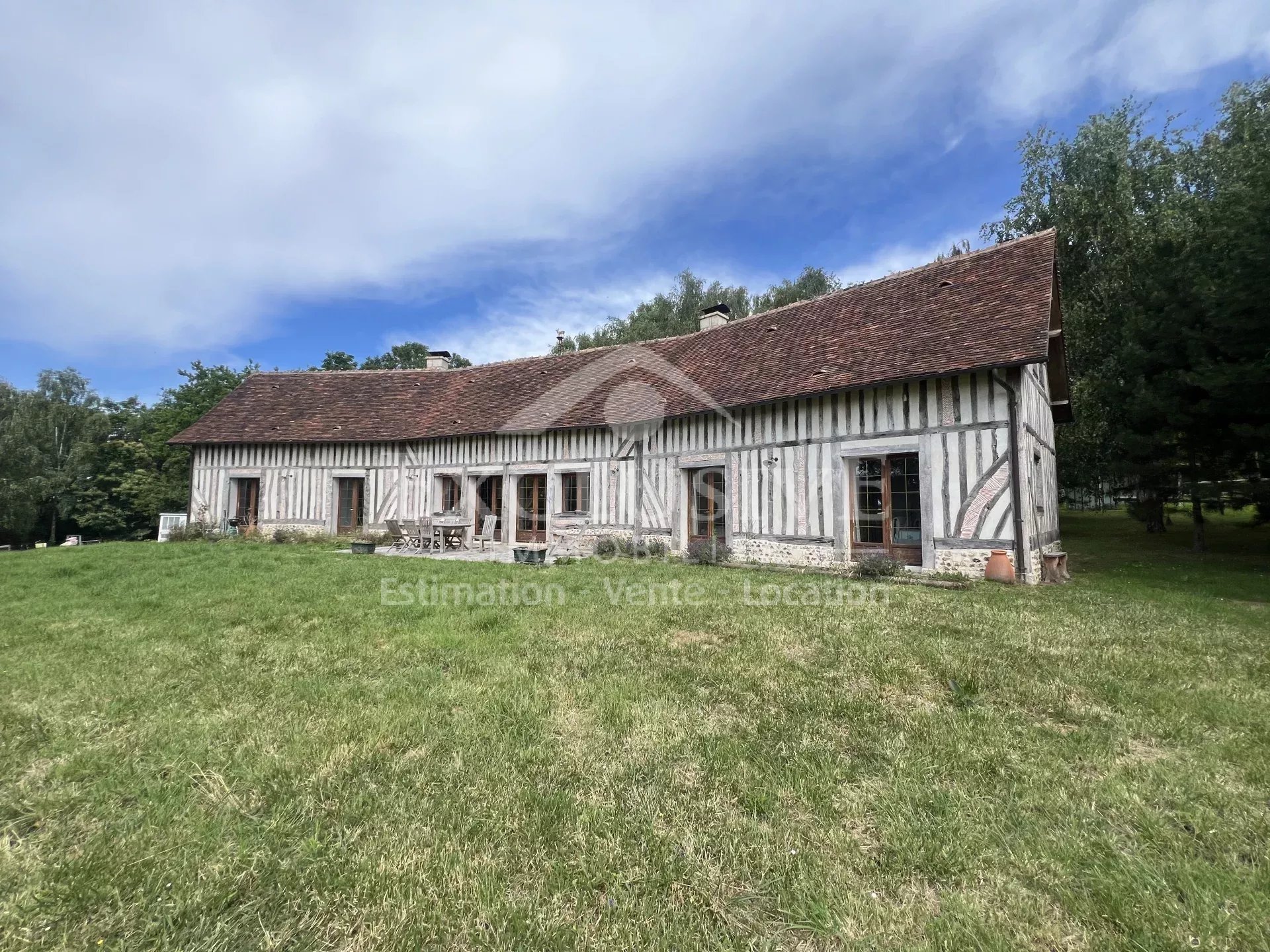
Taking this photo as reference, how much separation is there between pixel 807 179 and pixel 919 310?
658cm

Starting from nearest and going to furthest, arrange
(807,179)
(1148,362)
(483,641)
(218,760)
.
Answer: (218,760), (483,641), (1148,362), (807,179)

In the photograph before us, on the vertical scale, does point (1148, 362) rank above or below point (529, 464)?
above

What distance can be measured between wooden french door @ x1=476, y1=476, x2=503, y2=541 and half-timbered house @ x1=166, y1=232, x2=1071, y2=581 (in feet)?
0.17

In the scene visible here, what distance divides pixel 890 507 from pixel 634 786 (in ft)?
22.4

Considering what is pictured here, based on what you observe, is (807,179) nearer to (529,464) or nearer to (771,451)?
(771,451)

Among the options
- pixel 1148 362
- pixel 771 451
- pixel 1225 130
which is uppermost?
pixel 1225 130

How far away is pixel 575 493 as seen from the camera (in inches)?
469

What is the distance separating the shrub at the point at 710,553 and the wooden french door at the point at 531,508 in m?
4.18

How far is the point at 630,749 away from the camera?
239 cm

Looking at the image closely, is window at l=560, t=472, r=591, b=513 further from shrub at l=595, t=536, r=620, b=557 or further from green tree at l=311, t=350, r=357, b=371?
green tree at l=311, t=350, r=357, b=371

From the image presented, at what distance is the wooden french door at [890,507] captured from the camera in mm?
7598

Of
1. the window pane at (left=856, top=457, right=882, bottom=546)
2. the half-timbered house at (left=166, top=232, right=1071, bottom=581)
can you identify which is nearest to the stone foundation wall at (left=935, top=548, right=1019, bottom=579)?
the half-timbered house at (left=166, top=232, right=1071, bottom=581)

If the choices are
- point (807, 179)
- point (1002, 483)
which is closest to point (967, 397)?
point (1002, 483)
